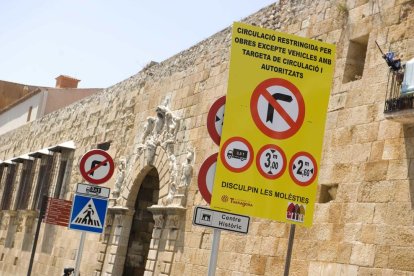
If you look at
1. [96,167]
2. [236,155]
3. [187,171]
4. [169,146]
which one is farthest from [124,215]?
[236,155]

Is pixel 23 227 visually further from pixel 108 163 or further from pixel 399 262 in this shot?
pixel 399 262

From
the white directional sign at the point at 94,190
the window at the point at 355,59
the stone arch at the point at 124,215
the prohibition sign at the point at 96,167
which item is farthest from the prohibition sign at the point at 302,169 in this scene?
the stone arch at the point at 124,215

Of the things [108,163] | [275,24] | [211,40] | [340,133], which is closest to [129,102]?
[211,40]

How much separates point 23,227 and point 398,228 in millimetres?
16103

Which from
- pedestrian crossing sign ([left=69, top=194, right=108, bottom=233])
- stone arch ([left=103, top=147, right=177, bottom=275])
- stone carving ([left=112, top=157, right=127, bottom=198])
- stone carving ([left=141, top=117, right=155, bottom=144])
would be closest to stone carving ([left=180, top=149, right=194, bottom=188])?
stone arch ([left=103, top=147, right=177, bottom=275])

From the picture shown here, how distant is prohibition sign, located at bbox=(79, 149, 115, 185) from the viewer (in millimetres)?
9242

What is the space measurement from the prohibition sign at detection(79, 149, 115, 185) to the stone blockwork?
2169mm

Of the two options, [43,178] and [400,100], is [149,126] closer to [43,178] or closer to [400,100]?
[400,100]

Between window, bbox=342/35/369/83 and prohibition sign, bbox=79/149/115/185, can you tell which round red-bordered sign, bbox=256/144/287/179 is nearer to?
window, bbox=342/35/369/83

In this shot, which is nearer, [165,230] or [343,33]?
[343,33]

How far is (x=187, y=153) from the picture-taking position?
12.6 m

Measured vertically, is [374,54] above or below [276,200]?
above

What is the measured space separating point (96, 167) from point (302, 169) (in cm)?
430

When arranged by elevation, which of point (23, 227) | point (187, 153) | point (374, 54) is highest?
point (374, 54)
